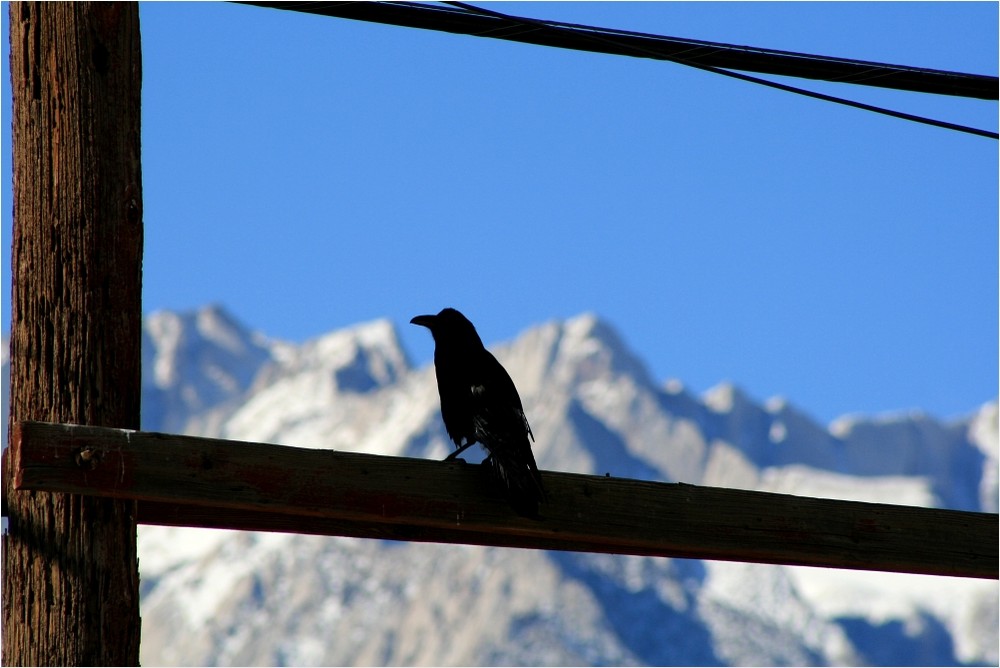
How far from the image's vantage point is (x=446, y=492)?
556 cm

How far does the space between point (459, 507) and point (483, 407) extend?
1798 mm

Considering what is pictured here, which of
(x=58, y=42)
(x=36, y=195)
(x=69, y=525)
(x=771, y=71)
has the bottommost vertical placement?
(x=69, y=525)

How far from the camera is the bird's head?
8859mm

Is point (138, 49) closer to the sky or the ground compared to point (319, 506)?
closer to the sky

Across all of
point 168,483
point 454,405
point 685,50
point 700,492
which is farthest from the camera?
point 454,405

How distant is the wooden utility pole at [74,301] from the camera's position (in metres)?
5.13

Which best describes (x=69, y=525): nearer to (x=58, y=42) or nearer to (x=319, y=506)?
(x=319, y=506)

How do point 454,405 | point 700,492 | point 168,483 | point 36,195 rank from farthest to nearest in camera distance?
point 454,405 < point 700,492 < point 36,195 < point 168,483

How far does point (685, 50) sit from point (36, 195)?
333 cm

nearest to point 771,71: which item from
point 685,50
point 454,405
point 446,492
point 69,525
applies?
point 685,50

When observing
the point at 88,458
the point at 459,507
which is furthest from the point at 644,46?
the point at 88,458

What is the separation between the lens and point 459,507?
5598 millimetres

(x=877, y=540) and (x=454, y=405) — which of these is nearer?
(x=877, y=540)

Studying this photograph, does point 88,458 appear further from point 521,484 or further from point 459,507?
point 521,484
